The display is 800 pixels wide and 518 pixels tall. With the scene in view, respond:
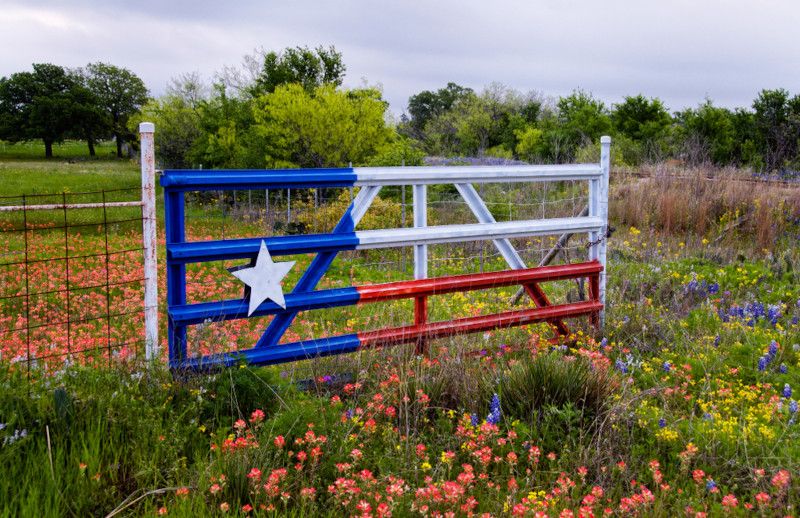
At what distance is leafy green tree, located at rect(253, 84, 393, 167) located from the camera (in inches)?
967

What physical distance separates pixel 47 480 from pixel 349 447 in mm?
1304

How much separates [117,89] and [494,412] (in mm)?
77860

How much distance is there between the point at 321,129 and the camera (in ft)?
81.0

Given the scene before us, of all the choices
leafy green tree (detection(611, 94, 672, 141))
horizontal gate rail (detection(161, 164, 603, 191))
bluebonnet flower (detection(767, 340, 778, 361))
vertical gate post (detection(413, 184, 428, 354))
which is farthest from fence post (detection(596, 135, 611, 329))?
leafy green tree (detection(611, 94, 672, 141))

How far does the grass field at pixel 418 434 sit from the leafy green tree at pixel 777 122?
2232 cm

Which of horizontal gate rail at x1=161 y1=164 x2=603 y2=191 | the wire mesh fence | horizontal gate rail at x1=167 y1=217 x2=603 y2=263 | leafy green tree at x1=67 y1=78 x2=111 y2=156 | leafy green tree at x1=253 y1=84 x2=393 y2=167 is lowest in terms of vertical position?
the wire mesh fence

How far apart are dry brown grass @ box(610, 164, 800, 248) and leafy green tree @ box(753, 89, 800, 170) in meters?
12.3

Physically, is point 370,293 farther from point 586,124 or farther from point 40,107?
point 40,107

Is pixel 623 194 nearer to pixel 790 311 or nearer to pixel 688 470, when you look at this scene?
pixel 790 311

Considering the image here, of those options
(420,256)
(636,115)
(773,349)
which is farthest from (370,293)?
(636,115)

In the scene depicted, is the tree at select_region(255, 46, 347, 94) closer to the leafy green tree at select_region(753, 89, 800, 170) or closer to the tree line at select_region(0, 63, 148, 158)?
the leafy green tree at select_region(753, 89, 800, 170)

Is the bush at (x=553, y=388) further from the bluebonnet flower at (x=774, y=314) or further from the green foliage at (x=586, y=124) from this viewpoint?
the green foliage at (x=586, y=124)

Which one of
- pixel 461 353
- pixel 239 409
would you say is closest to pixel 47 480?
pixel 239 409

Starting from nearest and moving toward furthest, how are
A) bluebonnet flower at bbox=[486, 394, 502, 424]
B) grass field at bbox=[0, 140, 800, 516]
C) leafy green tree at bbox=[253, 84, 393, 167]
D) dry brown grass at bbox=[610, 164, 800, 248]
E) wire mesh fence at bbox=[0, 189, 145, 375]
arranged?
1. grass field at bbox=[0, 140, 800, 516]
2. bluebonnet flower at bbox=[486, 394, 502, 424]
3. wire mesh fence at bbox=[0, 189, 145, 375]
4. dry brown grass at bbox=[610, 164, 800, 248]
5. leafy green tree at bbox=[253, 84, 393, 167]
